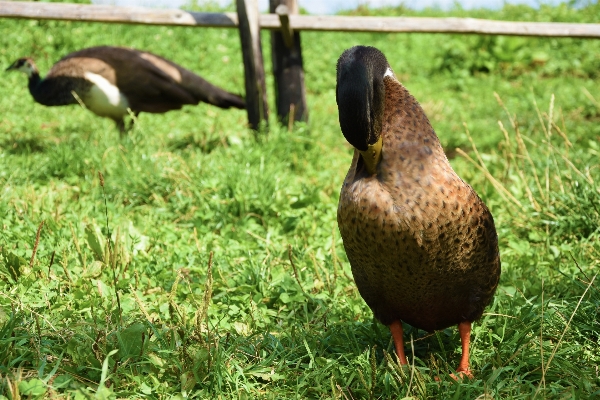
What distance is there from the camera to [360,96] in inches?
81.4

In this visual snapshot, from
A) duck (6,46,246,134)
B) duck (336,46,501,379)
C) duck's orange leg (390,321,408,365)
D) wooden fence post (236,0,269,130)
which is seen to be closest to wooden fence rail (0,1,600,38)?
wooden fence post (236,0,269,130)

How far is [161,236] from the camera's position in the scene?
12.3 ft

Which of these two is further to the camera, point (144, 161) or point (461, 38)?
point (461, 38)

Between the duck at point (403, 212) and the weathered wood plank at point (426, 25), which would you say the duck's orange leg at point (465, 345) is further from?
the weathered wood plank at point (426, 25)

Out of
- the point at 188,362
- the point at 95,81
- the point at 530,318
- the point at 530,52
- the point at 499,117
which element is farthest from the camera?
the point at 530,52

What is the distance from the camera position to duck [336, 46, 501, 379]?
219 centimetres

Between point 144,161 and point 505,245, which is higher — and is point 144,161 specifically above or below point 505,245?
above

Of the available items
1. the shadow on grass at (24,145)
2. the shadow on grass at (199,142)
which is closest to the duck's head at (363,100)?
the shadow on grass at (199,142)

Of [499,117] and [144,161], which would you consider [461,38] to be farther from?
[144,161]

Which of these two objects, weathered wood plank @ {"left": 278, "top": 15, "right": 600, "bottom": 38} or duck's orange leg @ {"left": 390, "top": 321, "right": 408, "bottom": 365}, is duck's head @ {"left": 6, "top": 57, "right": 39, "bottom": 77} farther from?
duck's orange leg @ {"left": 390, "top": 321, "right": 408, "bottom": 365}

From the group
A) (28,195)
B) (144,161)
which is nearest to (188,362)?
(28,195)

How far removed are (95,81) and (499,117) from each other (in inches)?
177

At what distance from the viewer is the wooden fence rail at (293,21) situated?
5637 mm

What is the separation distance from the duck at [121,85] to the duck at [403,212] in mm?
4097
